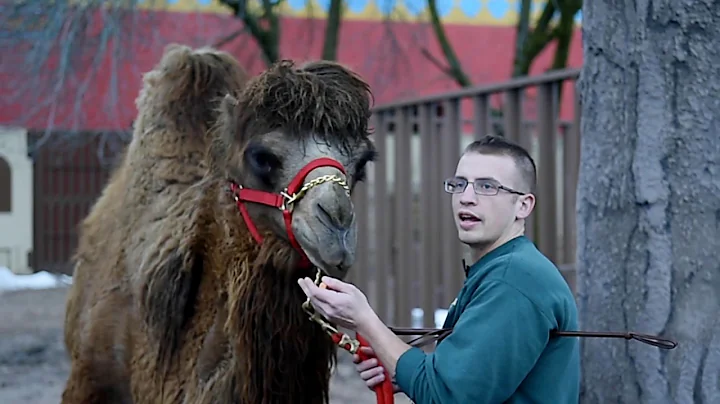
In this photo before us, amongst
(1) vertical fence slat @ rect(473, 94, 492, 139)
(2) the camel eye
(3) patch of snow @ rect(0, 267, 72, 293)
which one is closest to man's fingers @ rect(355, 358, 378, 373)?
(2) the camel eye

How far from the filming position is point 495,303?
218 cm

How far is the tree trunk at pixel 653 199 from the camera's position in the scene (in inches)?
118

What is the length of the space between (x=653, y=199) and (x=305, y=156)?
3.79 ft

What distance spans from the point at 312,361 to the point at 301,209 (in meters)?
0.64

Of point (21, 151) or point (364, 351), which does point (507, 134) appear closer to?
point (364, 351)

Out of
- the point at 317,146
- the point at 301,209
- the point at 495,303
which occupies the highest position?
the point at 317,146

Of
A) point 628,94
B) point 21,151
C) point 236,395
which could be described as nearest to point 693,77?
point 628,94

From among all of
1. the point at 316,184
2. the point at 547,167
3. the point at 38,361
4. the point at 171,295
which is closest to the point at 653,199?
the point at 316,184

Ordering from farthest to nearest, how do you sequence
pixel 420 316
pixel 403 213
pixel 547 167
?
pixel 420 316 < pixel 403 213 < pixel 547 167

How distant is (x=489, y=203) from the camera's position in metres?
2.36

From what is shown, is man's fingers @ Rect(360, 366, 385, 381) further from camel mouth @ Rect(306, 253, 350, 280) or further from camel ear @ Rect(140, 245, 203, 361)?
camel ear @ Rect(140, 245, 203, 361)

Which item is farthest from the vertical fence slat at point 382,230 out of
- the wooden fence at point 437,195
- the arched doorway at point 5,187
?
the arched doorway at point 5,187

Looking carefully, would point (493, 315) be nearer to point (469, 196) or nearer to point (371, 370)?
point (469, 196)

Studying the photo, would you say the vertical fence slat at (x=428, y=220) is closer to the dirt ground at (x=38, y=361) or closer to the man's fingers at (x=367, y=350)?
the dirt ground at (x=38, y=361)
